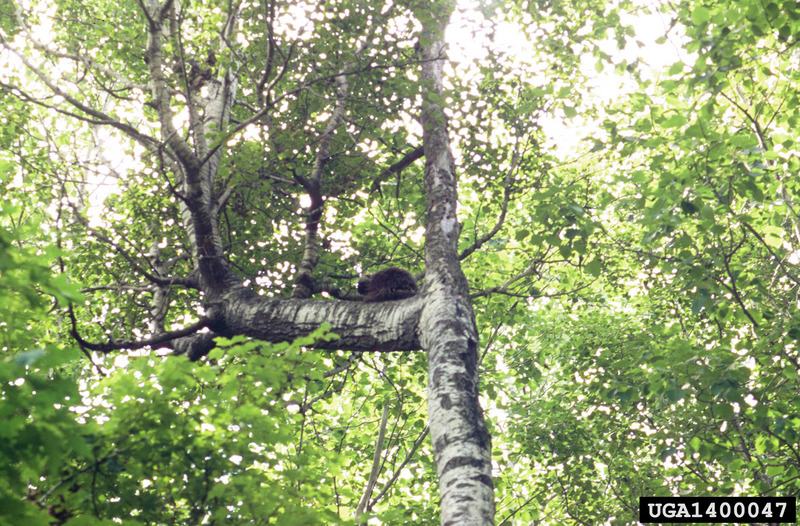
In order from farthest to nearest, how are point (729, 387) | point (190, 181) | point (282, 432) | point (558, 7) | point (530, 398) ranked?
1. point (530, 398)
2. point (558, 7)
3. point (190, 181)
4. point (729, 387)
5. point (282, 432)

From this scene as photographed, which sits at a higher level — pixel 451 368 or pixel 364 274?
pixel 364 274

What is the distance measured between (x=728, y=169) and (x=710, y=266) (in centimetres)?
92

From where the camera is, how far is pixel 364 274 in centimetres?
642

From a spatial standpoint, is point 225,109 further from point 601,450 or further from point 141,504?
point 601,450

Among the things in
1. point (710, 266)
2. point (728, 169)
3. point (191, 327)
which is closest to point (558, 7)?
point (728, 169)

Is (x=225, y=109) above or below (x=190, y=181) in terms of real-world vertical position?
above

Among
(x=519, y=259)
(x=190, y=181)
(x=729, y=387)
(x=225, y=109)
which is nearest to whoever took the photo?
(x=729, y=387)

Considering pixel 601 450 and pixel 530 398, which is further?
pixel 530 398

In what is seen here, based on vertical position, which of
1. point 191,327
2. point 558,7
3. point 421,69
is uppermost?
point 558,7

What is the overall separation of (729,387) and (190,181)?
480 cm

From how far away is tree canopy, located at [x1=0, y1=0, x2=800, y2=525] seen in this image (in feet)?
8.64

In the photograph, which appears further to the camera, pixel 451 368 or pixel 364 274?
pixel 364 274

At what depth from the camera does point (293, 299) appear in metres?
5.01

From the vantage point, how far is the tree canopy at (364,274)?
2635mm
